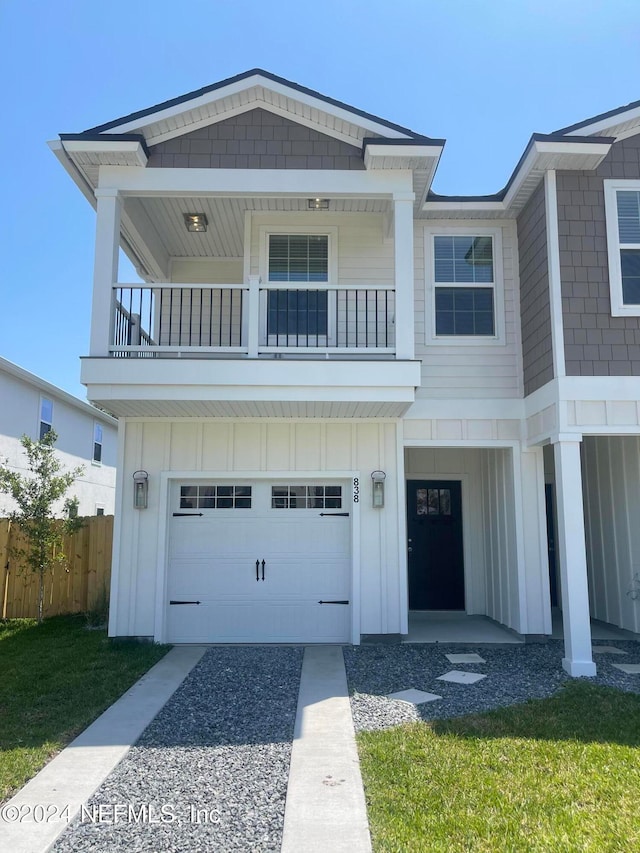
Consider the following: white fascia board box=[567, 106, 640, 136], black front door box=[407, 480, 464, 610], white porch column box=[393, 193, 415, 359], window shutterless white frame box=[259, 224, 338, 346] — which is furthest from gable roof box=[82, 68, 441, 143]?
black front door box=[407, 480, 464, 610]

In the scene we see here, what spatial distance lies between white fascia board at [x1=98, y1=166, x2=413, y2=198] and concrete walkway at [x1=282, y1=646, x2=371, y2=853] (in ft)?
19.1

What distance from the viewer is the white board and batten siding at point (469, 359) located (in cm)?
862

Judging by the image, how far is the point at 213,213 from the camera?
880cm

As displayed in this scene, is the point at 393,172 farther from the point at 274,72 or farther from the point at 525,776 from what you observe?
the point at 525,776

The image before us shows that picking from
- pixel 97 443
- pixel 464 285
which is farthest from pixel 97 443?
pixel 464 285

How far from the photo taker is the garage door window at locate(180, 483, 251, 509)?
8.46 metres

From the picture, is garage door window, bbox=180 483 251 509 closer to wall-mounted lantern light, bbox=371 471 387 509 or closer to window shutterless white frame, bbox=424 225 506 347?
wall-mounted lantern light, bbox=371 471 387 509

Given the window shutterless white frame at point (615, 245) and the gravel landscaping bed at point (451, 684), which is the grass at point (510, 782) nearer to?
the gravel landscaping bed at point (451, 684)

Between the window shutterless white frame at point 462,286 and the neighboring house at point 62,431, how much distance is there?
7.82 meters

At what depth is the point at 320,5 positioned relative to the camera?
28.9 feet

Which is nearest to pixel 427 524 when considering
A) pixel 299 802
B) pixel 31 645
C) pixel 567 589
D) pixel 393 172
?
pixel 567 589

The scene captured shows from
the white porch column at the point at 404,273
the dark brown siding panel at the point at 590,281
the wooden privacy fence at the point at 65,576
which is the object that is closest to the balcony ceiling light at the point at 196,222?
the white porch column at the point at 404,273

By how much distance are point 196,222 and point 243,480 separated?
12.6ft

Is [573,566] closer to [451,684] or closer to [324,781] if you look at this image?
[451,684]
